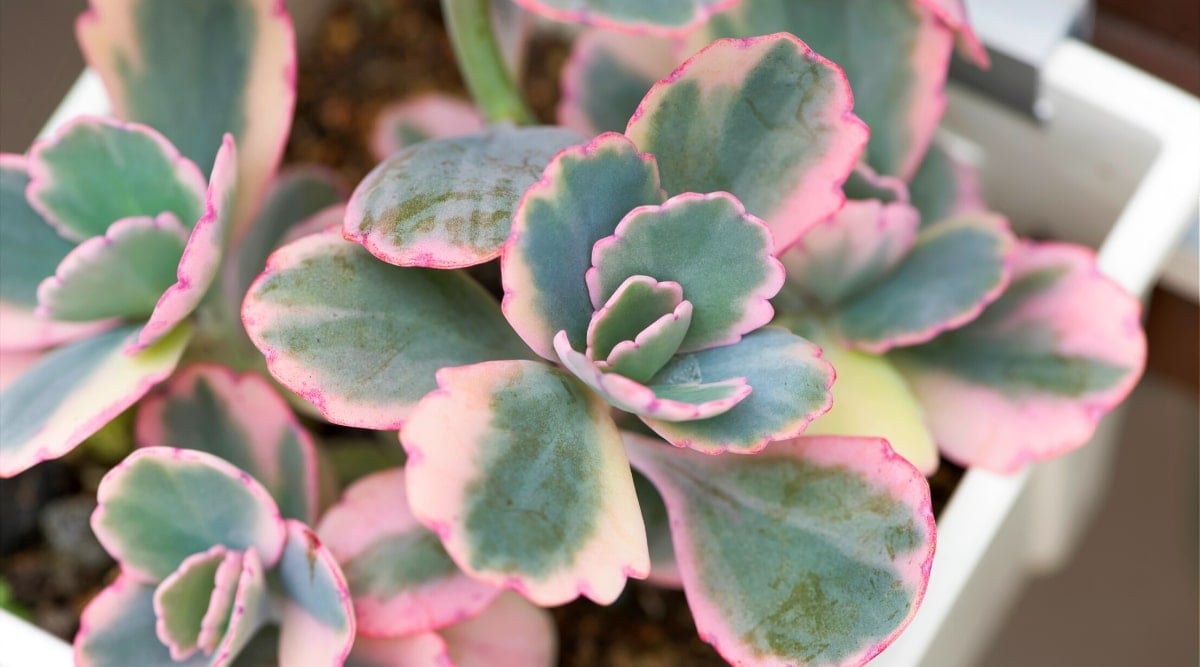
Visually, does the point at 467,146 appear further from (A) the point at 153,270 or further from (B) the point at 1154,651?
(B) the point at 1154,651

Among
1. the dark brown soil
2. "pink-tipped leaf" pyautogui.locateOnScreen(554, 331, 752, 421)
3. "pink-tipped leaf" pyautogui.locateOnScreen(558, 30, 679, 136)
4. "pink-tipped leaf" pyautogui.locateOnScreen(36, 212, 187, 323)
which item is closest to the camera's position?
"pink-tipped leaf" pyautogui.locateOnScreen(554, 331, 752, 421)

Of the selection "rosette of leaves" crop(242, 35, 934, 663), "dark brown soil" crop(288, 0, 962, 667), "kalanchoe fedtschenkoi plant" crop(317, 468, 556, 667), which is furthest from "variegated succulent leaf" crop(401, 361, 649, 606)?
"dark brown soil" crop(288, 0, 962, 667)

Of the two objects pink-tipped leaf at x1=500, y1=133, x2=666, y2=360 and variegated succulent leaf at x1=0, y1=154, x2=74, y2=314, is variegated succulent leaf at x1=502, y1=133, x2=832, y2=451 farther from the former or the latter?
variegated succulent leaf at x1=0, y1=154, x2=74, y2=314

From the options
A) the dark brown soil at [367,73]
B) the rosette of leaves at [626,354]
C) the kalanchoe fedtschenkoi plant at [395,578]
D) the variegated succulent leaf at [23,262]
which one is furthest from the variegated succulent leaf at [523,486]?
the dark brown soil at [367,73]

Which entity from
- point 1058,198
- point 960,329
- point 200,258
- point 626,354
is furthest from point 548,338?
point 1058,198

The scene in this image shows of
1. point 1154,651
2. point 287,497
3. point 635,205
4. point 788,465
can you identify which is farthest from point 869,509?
point 1154,651
